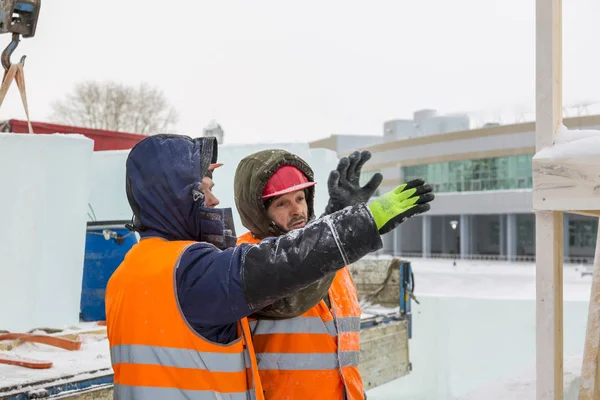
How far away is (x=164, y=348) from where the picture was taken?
4.76 feet

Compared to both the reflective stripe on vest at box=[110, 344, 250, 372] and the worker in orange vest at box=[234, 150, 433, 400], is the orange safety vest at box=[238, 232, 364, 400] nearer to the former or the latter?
the worker in orange vest at box=[234, 150, 433, 400]

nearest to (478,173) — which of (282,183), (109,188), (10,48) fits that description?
(109,188)

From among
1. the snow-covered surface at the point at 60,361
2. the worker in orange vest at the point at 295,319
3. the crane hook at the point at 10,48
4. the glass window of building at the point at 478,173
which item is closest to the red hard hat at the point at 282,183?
the worker in orange vest at the point at 295,319

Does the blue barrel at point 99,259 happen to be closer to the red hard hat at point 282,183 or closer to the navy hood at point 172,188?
the red hard hat at point 282,183

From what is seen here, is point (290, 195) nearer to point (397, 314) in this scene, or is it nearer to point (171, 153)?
point (171, 153)

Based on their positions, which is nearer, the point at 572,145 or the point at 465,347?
the point at 572,145

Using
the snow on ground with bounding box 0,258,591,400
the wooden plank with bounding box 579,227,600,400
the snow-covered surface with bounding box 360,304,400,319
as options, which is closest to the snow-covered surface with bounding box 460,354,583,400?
the snow on ground with bounding box 0,258,591,400

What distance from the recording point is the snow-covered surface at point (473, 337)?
8312 millimetres

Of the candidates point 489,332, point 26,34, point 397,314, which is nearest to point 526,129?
point 489,332

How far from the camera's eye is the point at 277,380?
189 cm

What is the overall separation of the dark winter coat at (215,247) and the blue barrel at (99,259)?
A: 3.50 m

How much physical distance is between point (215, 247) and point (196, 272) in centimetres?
13

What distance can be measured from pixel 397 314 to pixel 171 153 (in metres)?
4.61

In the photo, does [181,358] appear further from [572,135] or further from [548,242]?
[572,135]
